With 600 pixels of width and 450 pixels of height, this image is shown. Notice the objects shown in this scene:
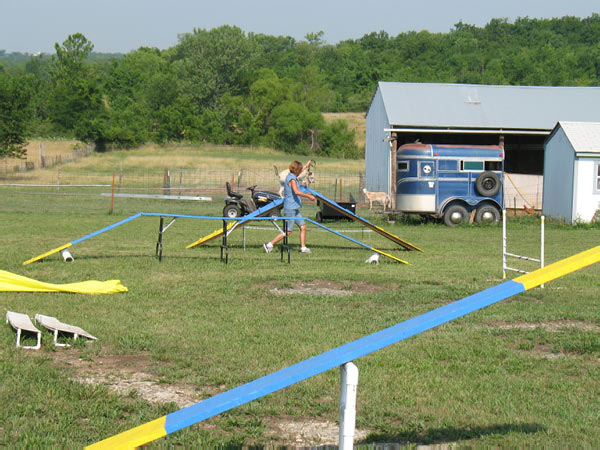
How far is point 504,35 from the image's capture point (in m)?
122

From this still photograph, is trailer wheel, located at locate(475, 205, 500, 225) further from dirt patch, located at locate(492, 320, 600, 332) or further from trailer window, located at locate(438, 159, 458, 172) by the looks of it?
dirt patch, located at locate(492, 320, 600, 332)

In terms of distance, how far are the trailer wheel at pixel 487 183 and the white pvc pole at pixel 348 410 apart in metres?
19.8

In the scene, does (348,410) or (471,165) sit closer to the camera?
(348,410)

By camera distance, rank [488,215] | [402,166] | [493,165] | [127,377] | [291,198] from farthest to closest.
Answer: [402,166] → [493,165] → [488,215] → [291,198] → [127,377]

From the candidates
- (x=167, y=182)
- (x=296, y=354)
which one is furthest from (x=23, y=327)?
(x=167, y=182)

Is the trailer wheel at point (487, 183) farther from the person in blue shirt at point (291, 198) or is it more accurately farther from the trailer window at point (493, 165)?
the person in blue shirt at point (291, 198)

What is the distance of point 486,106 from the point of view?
2792 centimetres

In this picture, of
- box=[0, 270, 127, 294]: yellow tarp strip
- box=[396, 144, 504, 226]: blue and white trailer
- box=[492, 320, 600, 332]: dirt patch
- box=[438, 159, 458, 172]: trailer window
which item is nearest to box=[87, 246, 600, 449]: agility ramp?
box=[492, 320, 600, 332]: dirt patch

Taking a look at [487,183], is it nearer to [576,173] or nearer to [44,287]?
[576,173]

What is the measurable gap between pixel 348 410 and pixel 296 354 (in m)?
3.08

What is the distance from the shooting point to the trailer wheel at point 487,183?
22281 millimetres

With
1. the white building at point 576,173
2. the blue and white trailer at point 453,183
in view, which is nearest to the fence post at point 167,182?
the blue and white trailer at point 453,183

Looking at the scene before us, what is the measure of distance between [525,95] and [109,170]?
31409mm

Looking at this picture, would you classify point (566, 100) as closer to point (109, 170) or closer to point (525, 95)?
point (525, 95)
